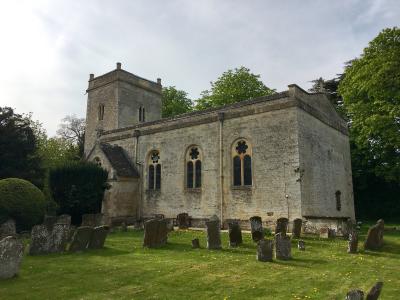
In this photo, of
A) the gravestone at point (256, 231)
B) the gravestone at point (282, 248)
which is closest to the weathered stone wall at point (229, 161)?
the gravestone at point (256, 231)

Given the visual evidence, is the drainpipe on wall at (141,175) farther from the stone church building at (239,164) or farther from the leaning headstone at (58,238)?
the leaning headstone at (58,238)

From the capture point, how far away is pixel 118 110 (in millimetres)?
33344

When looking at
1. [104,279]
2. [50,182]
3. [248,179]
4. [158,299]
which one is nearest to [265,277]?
[158,299]

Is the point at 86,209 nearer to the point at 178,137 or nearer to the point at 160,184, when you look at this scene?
the point at 160,184

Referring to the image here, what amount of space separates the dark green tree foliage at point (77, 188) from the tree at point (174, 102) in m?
23.1

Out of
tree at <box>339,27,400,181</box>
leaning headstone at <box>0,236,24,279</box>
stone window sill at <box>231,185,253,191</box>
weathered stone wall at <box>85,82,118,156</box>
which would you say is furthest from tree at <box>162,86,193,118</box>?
leaning headstone at <box>0,236,24,279</box>

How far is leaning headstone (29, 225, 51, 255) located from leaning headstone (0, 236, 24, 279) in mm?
2874

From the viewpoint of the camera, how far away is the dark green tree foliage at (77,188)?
22.3 metres

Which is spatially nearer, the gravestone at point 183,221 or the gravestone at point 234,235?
the gravestone at point 234,235

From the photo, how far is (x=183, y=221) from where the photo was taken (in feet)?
70.2

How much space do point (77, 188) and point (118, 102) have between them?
12971 mm

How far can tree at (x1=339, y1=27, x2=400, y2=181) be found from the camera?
2302 centimetres

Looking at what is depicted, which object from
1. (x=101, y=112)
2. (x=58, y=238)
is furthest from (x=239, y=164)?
(x=101, y=112)

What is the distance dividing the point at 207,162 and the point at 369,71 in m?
12.6
